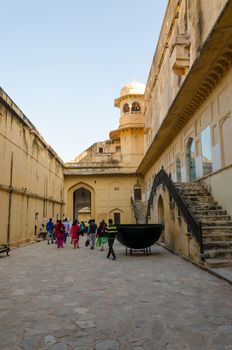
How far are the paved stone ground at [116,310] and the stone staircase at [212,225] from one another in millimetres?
747

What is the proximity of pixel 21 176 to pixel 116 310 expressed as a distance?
543 inches

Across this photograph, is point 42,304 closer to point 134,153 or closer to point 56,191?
point 56,191

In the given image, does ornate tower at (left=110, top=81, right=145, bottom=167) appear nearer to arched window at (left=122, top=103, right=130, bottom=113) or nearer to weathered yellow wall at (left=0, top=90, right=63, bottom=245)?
arched window at (left=122, top=103, right=130, bottom=113)

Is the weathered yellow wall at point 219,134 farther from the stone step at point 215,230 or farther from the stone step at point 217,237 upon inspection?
the stone step at point 217,237

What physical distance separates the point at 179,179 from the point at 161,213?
3001mm

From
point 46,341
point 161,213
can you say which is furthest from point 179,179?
point 46,341

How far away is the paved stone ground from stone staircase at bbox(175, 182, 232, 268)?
0.75m

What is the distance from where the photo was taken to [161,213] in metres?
15.0

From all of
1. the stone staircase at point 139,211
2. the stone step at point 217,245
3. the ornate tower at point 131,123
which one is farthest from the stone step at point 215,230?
the ornate tower at point 131,123

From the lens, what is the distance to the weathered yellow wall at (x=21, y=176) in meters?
14.4

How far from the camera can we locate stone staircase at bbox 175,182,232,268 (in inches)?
316

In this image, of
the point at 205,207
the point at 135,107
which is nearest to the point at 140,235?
the point at 205,207

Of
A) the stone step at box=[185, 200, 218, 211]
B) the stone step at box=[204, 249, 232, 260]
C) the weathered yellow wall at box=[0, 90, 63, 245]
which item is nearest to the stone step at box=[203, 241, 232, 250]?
the stone step at box=[204, 249, 232, 260]

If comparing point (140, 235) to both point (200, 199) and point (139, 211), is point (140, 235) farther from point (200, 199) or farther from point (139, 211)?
point (139, 211)
